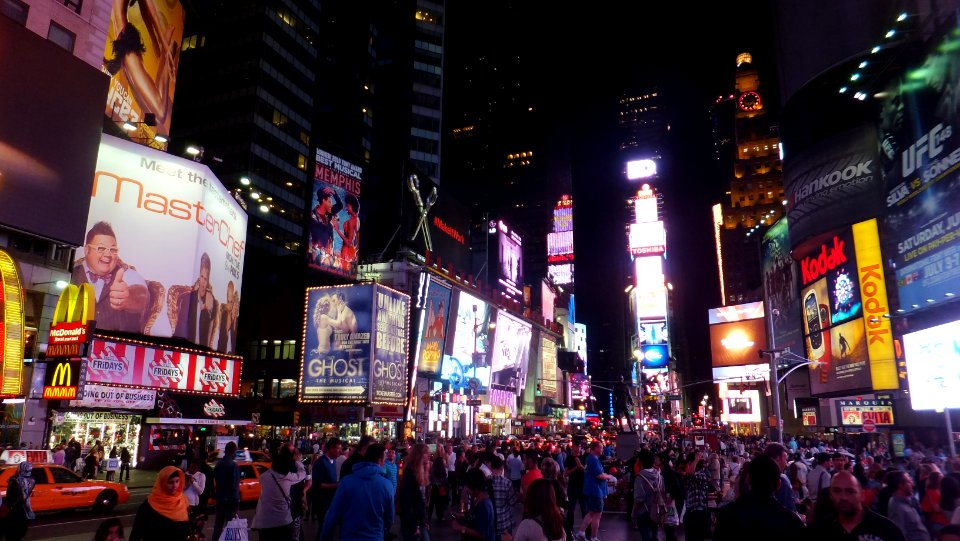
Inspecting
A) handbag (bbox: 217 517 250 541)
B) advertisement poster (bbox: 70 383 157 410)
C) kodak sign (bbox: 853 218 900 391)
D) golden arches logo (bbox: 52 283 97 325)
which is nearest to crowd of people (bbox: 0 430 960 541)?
handbag (bbox: 217 517 250 541)

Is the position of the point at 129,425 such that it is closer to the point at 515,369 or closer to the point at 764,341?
the point at 515,369

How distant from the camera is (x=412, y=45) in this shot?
289 feet

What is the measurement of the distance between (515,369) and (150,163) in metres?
50.8

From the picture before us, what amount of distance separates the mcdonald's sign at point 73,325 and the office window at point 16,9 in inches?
507

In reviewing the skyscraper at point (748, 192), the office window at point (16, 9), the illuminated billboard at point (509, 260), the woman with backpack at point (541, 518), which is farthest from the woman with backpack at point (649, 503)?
the skyscraper at point (748, 192)

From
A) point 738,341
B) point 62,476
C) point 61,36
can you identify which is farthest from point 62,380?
point 738,341

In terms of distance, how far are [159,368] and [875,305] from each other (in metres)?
45.3

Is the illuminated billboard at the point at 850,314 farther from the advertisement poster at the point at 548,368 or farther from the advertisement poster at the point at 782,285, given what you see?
the advertisement poster at the point at 548,368

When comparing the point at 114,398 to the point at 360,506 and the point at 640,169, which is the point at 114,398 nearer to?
the point at 360,506

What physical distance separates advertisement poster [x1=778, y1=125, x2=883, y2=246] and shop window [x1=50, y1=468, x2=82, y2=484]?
1896 inches

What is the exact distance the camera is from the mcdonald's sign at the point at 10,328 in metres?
22.3

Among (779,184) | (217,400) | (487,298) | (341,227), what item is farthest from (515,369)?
(779,184)

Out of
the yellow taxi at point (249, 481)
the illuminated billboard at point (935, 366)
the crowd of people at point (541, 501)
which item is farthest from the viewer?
the illuminated billboard at point (935, 366)

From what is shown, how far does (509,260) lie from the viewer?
8325cm
